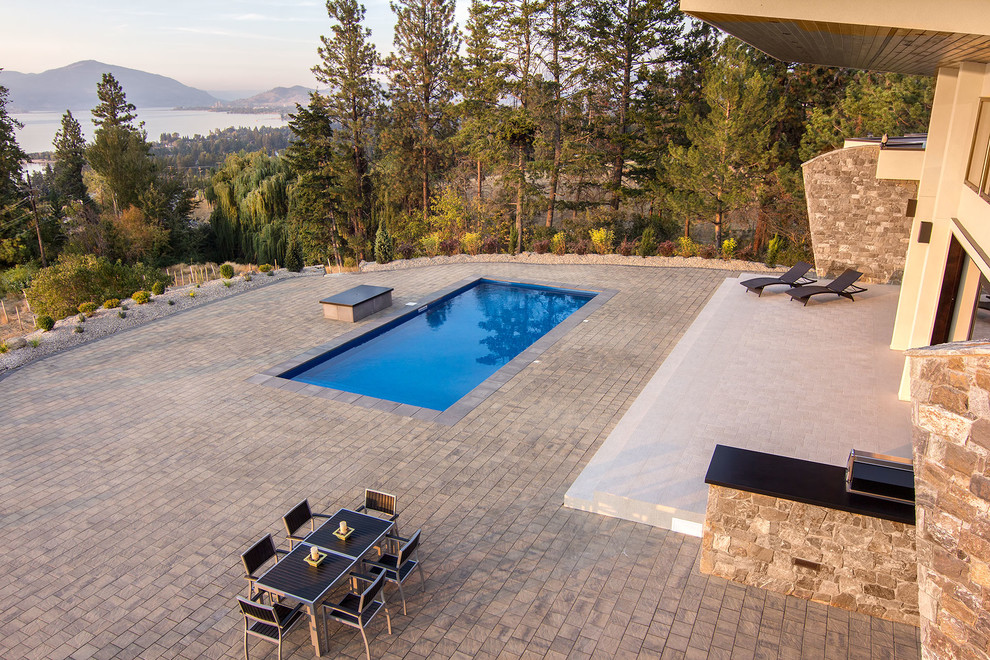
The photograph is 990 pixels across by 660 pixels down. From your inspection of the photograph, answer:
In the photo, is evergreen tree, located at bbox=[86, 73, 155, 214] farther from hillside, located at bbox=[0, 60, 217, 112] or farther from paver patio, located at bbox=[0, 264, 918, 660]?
hillside, located at bbox=[0, 60, 217, 112]

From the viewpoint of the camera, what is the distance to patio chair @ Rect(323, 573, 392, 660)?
14.4 ft

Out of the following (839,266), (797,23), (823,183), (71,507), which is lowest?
(71,507)

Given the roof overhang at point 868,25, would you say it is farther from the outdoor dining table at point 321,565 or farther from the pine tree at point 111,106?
the pine tree at point 111,106

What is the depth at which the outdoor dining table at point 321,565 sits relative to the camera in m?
4.35

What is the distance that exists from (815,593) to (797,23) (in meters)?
4.40

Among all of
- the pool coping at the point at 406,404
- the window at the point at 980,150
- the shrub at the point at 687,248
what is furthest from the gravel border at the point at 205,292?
the window at the point at 980,150

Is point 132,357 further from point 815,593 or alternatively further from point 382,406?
point 815,593

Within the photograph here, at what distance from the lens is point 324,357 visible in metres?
10.5

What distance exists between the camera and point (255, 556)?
4711mm

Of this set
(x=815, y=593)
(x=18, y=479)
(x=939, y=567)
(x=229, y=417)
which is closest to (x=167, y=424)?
(x=229, y=417)

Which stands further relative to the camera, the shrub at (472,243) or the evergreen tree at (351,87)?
the evergreen tree at (351,87)

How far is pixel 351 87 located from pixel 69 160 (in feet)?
58.3

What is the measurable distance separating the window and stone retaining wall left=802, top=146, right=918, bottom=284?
6.49m

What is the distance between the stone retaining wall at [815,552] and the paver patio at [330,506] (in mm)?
143
